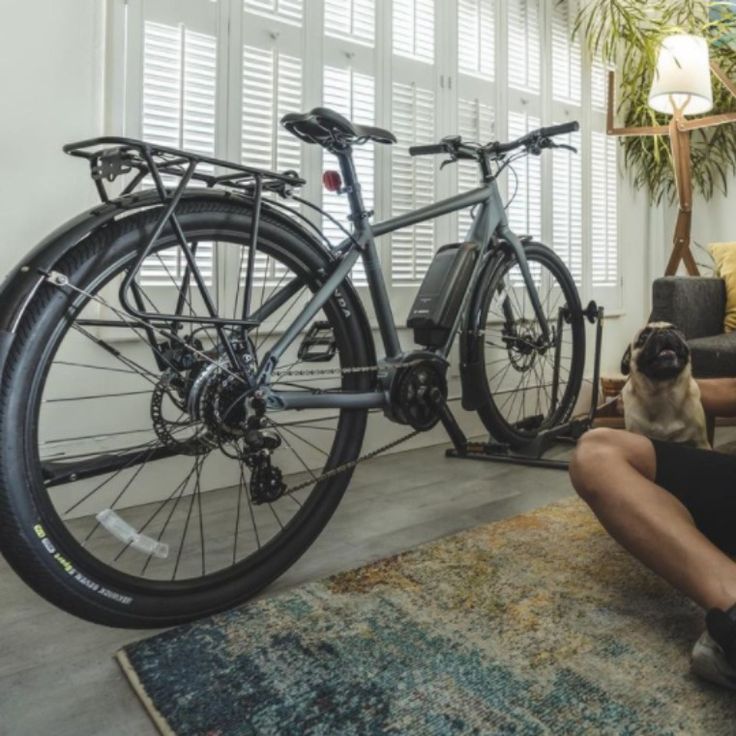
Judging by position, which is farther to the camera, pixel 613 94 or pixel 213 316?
pixel 613 94

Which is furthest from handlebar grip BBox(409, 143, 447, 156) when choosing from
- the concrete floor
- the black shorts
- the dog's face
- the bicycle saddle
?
the black shorts

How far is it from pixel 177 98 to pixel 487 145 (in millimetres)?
945

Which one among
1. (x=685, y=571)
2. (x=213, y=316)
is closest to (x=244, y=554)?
(x=213, y=316)

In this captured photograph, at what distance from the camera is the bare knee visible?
3.53 feet

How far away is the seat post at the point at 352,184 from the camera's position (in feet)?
4.82

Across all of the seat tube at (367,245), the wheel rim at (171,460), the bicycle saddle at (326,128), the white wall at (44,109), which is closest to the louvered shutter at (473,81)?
the wheel rim at (171,460)

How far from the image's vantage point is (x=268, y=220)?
4.18ft

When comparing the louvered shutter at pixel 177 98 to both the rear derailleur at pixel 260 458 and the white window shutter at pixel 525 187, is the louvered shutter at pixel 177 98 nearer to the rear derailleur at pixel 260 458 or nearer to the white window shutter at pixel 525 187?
the rear derailleur at pixel 260 458

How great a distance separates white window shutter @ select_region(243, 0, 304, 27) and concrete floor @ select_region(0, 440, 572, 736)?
5.01ft

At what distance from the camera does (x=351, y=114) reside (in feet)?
7.48

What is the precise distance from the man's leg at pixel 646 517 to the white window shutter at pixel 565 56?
242 cm

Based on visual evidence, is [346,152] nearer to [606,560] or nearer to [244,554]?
[244,554]

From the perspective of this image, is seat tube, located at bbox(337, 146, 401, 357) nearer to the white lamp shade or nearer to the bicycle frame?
the bicycle frame

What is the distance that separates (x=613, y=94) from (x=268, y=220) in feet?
8.31
